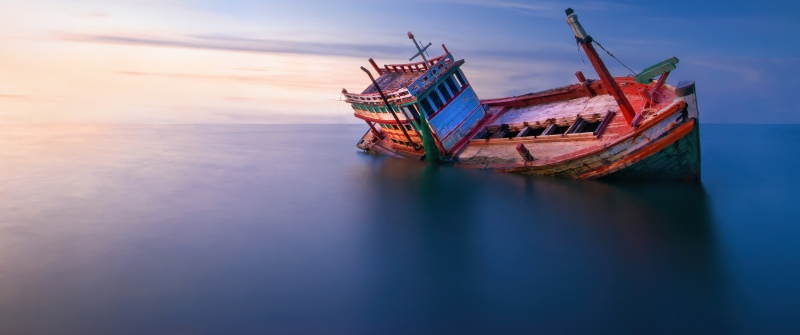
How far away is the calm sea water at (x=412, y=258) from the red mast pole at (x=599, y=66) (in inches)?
105

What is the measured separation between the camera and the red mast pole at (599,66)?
56.6 feet

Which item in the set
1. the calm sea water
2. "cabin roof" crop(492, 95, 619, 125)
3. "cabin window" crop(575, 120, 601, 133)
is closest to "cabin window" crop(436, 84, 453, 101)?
"cabin roof" crop(492, 95, 619, 125)

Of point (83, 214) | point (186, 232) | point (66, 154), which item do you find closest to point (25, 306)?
point (186, 232)

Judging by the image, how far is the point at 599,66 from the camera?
17.7 meters

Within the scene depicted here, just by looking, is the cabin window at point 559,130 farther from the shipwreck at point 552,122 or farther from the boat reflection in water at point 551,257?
the boat reflection in water at point 551,257

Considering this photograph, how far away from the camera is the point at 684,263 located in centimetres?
1095

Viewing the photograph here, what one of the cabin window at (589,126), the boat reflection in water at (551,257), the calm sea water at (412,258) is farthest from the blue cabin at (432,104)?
the cabin window at (589,126)

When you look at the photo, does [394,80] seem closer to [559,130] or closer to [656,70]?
[559,130]

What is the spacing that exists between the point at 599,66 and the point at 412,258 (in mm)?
9781

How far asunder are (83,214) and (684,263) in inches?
718

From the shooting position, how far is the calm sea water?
8.77 meters

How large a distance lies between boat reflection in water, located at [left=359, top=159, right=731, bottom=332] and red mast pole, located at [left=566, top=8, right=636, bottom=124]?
2.64 meters

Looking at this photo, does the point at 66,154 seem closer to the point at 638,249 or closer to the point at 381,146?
the point at 381,146

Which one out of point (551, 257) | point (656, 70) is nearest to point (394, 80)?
point (656, 70)
